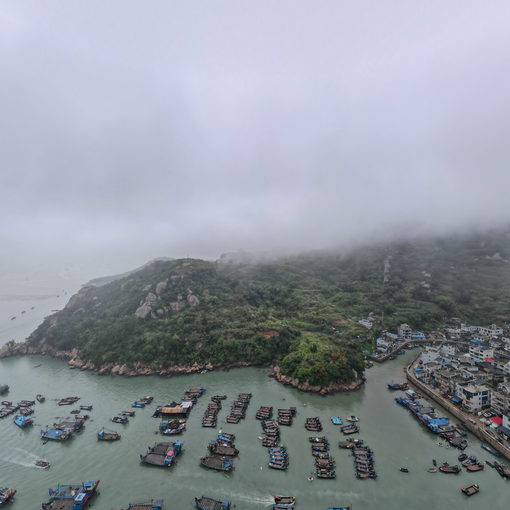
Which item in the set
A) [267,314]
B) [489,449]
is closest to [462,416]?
[489,449]

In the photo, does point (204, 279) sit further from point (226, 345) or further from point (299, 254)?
point (299, 254)

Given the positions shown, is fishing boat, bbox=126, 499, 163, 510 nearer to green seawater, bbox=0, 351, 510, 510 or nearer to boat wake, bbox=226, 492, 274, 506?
green seawater, bbox=0, 351, 510, 510

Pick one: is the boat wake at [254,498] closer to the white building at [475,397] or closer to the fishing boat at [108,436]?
the fishing boat at [108,436]

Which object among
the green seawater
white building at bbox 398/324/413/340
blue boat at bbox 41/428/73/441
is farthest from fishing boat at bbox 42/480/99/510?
white building at bbox 398/324/413/340

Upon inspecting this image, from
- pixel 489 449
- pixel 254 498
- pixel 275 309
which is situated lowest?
pixel 275 309

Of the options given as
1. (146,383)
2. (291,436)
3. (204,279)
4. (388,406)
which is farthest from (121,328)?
(388,406)

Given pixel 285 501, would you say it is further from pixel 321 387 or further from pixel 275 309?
pixel 275 309
